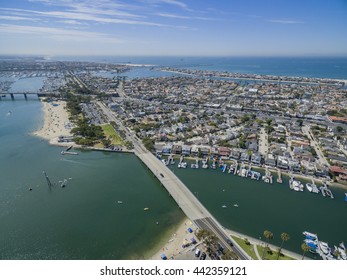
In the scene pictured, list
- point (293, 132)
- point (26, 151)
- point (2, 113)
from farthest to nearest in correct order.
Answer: point (2, 113) → point (293, 132) → point (26, 151)

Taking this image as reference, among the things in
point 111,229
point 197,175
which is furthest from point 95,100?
point 111,229

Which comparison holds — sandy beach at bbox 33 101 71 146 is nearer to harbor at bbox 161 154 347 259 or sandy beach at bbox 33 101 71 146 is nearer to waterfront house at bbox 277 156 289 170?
harbor at bbox 161 154 347 259

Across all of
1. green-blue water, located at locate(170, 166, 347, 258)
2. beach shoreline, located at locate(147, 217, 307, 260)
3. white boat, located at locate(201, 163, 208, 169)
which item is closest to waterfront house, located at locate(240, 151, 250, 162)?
green-blue water, located at locate(170, 166, 347, 258)

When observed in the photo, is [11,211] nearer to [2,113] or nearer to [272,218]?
[272,218]

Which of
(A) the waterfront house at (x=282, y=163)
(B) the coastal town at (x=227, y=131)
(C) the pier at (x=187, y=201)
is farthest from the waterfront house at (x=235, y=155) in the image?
(C) the pier at (x=187, y=201)

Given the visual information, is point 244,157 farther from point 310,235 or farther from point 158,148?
point 310,235

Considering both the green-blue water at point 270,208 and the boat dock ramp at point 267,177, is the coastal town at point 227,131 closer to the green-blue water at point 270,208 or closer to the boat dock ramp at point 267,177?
the boat dock ramp at point 267,177
